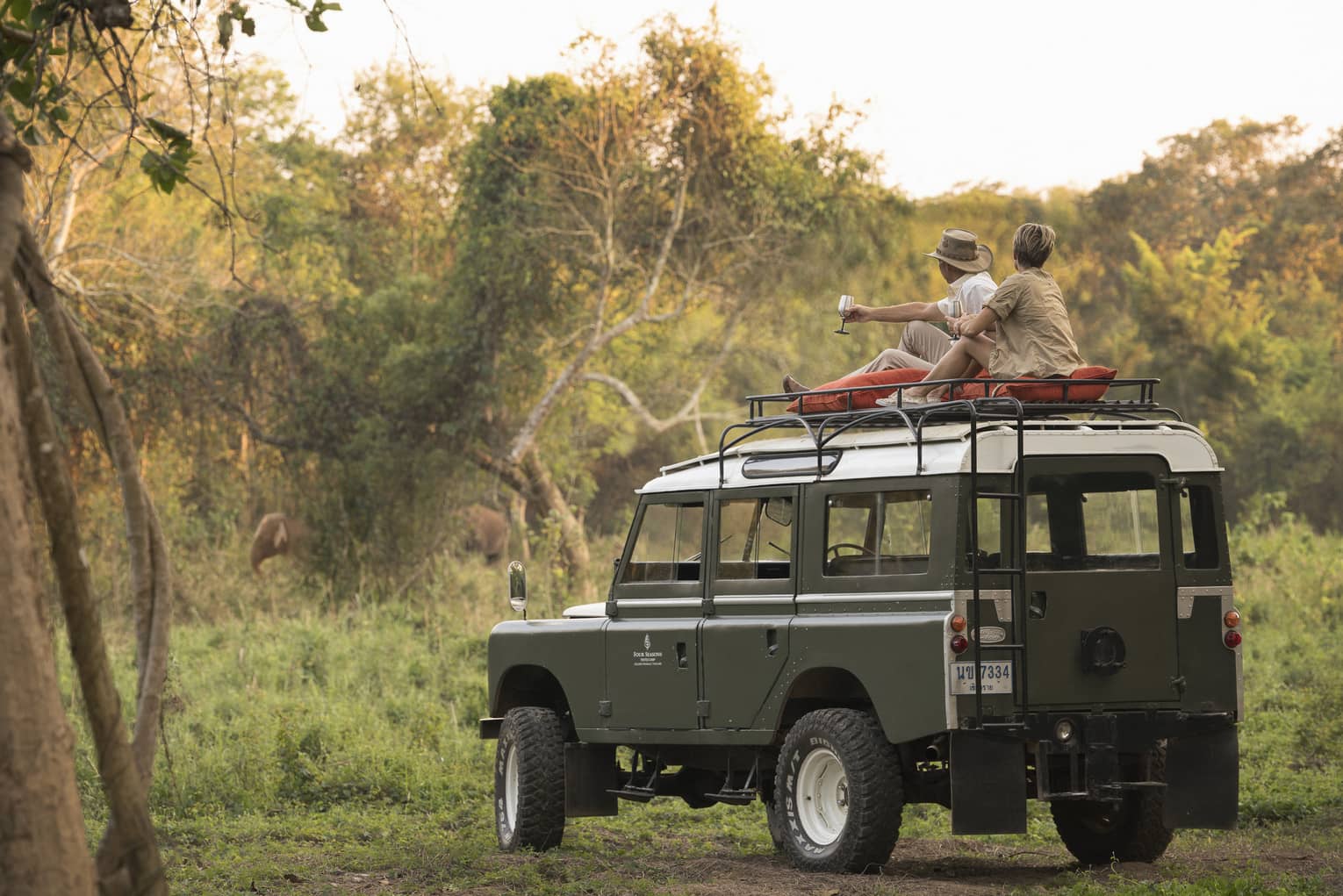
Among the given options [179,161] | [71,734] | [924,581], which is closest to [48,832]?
[71,734]

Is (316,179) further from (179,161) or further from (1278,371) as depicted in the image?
(179,161)

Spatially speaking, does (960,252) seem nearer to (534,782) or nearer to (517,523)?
(534,782)

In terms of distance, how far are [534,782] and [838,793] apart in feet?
7.30

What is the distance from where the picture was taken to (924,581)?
27.0 ft

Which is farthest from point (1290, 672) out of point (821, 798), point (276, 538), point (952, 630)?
point (276, 538)

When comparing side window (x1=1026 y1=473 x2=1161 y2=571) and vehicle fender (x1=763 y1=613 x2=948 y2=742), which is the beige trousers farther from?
vehicle fender (x1=763 y1=613 x2=948 y2=742)

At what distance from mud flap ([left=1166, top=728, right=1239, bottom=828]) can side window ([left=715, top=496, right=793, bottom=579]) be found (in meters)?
2.09

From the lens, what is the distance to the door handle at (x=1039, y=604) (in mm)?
8203

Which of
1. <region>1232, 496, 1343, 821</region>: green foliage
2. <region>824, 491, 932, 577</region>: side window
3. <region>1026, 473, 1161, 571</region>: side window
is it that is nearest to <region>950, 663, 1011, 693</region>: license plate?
<region>824, 491, 932, 577</region>: side window

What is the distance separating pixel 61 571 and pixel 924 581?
15.0 ft

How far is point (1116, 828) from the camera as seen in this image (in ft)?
30.5

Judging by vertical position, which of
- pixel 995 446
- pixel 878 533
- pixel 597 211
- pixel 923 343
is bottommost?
pixel 878 533

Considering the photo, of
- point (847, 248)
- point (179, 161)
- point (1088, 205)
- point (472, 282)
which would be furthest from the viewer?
point (1088, 205)

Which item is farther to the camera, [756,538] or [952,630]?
[756,538]
